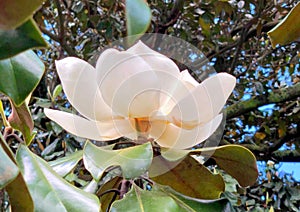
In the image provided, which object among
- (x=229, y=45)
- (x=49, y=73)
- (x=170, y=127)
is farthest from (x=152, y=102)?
(x=49, y=73)

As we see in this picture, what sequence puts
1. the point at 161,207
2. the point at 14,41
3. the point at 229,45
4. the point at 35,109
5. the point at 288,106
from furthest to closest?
the point at 288,106
the point at 229,45
the point at 35,109
the point at 161,207
the point at 14,41

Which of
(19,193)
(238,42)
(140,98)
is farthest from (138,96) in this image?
(238,42)

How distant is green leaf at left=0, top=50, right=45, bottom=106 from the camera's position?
0.32 meters

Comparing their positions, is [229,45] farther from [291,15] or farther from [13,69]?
[13,69]

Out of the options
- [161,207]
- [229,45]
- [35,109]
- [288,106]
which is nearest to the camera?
[161,207]

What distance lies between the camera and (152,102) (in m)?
0.52

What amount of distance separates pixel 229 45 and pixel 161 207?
6.32 feet

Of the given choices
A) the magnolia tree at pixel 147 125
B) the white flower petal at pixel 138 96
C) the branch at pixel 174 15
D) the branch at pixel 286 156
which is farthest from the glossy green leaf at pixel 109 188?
the branch at pixel 286 156

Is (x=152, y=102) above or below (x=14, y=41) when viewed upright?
below

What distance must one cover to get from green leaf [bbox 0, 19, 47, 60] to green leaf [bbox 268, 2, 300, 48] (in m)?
0.31

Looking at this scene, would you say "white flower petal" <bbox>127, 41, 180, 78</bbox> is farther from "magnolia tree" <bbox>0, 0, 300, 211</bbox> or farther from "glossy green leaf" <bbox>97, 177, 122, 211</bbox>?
"glossy green leaf" <bbox>97, 177, 122, 211</bbox>

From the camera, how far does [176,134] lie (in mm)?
539

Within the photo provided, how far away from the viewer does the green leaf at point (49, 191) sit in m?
0.37

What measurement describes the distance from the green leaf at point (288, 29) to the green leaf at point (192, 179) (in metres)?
0.16
